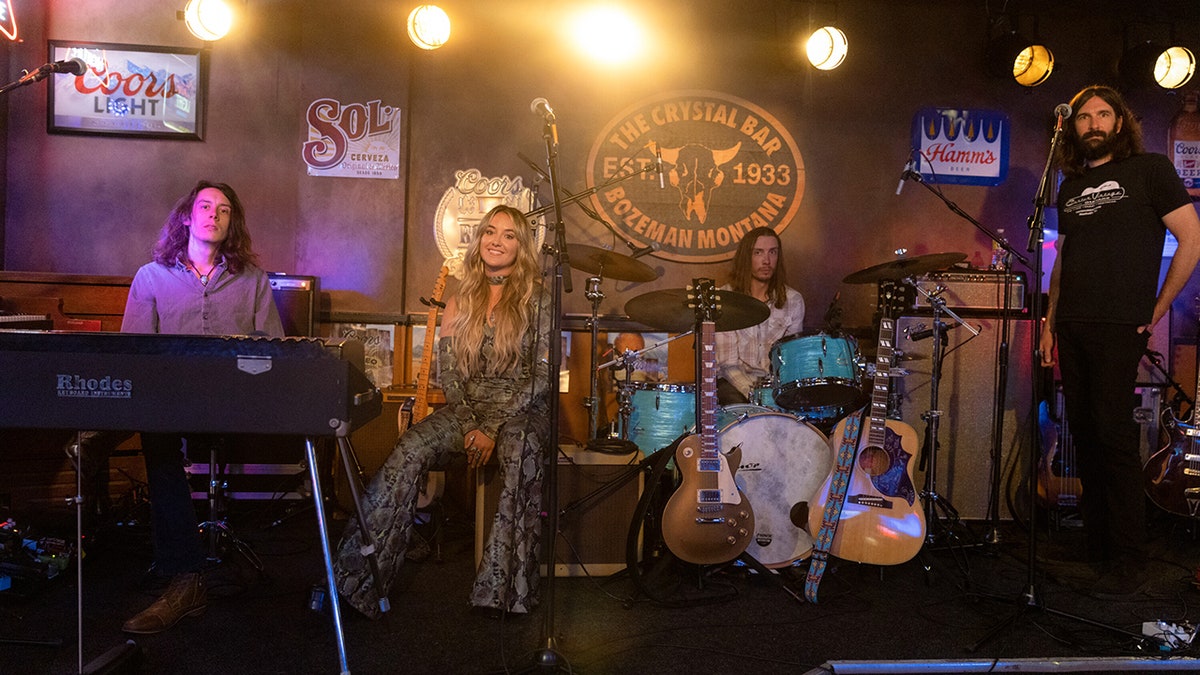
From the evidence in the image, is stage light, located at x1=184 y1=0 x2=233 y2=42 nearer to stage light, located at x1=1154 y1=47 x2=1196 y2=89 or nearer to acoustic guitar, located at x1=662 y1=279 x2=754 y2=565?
acoustic guitar, located at x1=662 y1=279 x2=754 y2=565

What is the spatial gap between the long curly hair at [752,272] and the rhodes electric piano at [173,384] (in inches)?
137

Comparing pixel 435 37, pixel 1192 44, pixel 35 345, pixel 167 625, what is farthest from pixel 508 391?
pixel 1192 44

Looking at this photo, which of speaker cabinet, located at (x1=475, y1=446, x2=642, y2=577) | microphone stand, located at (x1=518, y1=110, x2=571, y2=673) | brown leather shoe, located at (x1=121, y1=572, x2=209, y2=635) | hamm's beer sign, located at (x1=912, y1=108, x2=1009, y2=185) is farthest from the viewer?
hamm's beer sign, located at (x1=912, y1=108, x2=1009, y2=185)

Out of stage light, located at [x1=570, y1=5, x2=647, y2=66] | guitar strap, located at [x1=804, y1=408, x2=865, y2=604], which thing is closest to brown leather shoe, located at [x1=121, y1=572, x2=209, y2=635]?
guitar strap, located at [x1=804, y1=408, x2=865, y2=604]

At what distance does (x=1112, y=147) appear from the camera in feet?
12.8

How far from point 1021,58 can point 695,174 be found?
244 cm

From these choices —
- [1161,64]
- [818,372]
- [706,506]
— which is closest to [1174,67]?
[1161,64]

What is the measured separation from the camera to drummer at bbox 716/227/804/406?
498 centimetres

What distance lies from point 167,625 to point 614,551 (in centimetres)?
194

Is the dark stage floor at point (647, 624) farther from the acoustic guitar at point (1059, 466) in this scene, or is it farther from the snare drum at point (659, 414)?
the acoustic guitar at point (1059, 466)

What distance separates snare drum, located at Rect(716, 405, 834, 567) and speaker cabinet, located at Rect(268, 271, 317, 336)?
2730mm

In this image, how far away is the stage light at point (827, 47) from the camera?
553 centimetres

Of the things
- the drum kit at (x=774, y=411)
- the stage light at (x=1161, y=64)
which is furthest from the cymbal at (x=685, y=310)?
the stage light at (x=1161, y=64)

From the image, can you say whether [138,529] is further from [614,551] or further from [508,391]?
[614,551]
